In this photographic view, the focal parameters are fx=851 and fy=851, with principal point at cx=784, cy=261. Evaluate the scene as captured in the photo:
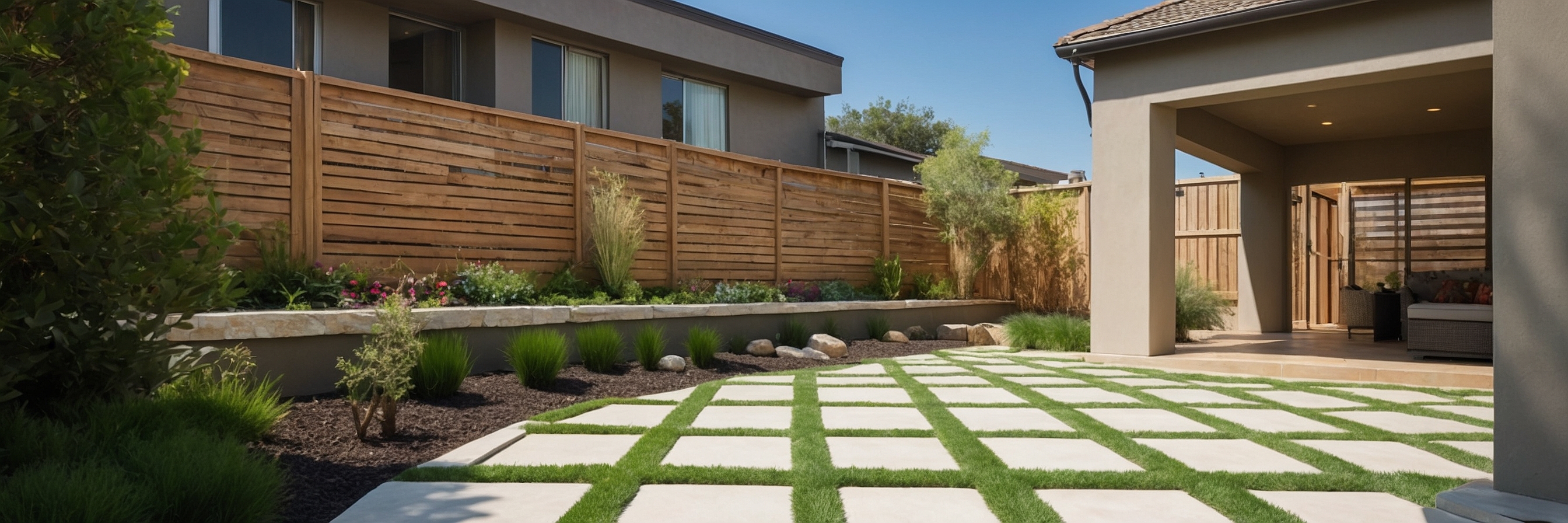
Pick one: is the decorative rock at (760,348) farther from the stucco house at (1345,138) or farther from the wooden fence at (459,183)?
the stucco house at (1345,138)

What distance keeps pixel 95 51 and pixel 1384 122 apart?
35.8 ft

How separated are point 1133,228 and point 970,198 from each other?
13.3 ft

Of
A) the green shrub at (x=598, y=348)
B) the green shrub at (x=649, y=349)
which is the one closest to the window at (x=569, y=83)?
the green shrub at (x=649, y=349)

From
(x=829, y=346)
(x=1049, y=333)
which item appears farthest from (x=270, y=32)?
(x=1049, y=333)

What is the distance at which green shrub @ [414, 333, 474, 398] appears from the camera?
15.0ft

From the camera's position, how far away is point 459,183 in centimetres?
678

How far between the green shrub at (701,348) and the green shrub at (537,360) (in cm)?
144

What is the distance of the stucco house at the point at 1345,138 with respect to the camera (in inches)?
93.1

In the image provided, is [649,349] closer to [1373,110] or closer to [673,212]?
[673,212]

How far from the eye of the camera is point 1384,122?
922 cm

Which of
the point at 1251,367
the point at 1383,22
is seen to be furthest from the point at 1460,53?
the point at 1251,367

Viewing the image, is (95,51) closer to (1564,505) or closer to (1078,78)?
(1564,505)

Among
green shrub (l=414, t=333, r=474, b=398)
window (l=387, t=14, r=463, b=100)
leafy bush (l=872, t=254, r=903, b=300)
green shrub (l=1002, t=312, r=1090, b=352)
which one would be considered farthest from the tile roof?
window (l=387, t=14, r=463, b=100)

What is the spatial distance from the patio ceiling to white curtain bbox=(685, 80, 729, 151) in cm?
685
